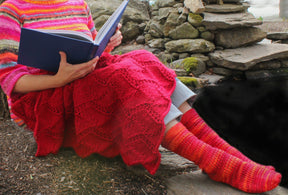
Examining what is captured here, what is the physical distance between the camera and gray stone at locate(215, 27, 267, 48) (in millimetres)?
4395

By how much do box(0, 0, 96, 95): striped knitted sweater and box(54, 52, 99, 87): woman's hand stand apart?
19cm

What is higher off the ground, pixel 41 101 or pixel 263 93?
pixel 41 101

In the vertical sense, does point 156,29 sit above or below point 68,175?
above

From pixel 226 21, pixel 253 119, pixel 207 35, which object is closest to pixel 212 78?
pixel 207 35

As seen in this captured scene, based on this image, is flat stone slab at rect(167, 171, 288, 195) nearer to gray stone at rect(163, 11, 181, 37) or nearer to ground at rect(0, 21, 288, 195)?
ground at rect(0, 21, 288, 195)

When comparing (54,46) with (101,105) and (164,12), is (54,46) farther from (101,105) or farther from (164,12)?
(164,12)

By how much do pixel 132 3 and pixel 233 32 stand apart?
226 cm

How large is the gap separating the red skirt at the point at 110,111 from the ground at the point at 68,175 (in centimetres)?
7

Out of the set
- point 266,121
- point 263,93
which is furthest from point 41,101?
point 263,93

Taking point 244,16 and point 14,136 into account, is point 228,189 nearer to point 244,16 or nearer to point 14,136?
point 14,136

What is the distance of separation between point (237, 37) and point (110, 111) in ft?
12.6


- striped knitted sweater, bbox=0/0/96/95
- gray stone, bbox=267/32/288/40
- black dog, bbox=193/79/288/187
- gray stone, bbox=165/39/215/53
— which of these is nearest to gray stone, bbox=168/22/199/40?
gray stone, bbox=165/39/215/53

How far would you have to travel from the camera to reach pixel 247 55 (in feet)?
13.8

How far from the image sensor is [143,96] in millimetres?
1031
